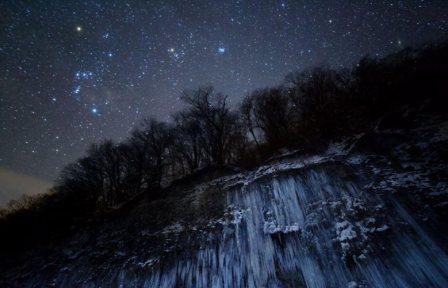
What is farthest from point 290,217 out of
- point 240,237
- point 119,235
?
point 119,235

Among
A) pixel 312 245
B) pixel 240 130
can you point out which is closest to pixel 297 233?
pixel 312 245

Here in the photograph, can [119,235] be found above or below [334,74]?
below

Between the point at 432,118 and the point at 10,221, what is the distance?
3260 centimetres

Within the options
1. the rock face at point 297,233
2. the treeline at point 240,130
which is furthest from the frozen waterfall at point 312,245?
the treeline at point 240,130

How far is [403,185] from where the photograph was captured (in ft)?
32.9

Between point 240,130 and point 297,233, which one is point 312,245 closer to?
point 297,233

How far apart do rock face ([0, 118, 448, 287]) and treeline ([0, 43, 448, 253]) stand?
500 cm

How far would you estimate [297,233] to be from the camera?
1053 centimetres

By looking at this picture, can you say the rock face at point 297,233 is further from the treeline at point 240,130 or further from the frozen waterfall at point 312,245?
the treeline at point 240,130

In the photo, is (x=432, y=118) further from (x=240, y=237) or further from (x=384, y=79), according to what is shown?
(x=240, y=237)

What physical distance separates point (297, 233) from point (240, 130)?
1879cm

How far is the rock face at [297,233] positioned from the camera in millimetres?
8516

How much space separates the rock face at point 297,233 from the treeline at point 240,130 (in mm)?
5001

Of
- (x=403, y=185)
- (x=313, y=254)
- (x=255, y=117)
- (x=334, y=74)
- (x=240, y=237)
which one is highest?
(x=334, y=74)
